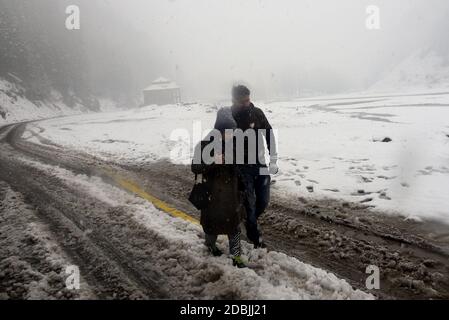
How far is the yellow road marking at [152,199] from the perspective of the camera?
5.68 meters

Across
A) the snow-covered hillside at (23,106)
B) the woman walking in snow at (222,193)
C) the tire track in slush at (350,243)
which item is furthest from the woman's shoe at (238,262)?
the snow-covered hillside at (23,106)

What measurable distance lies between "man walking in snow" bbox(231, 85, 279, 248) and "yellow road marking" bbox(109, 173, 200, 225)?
120 cm

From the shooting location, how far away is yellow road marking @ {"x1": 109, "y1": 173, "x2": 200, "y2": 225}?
568 cm

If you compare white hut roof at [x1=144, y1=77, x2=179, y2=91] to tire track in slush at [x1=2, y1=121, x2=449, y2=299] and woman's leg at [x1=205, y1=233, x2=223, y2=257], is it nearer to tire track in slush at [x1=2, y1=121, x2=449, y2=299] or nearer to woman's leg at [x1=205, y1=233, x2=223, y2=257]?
tire track in slush at [x1=2, y1=121, x2=449, y2=299]

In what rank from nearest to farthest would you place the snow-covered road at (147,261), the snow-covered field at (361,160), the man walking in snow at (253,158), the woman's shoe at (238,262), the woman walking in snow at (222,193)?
the snow-covered road at (147,261) → the woman walking in snow at (222,193) → the woman's shoe at (238,262) → the man walking in snow at (253,158) → the snow-covered field at (361,160)

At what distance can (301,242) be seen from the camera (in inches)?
189

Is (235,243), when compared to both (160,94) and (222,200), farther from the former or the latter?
(160,94)

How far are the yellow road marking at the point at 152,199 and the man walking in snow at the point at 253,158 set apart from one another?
1.20 m

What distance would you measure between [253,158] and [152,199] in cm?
307

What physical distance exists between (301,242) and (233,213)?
144 centimetres

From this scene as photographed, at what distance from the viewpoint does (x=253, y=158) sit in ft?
14.3

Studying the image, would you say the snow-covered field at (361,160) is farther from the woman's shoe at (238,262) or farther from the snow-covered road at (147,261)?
the woman's shoe at (238,262)

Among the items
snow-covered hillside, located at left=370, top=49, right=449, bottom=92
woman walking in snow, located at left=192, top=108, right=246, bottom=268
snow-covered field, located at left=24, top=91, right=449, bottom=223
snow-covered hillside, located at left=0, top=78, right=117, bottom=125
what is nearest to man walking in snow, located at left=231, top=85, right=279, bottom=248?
woman walking in snow, located at left=192, top=108, right=246, bottom=268
